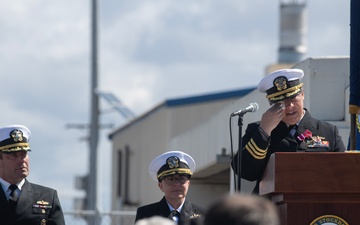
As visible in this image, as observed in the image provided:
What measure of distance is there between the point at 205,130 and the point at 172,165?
6.96 metres

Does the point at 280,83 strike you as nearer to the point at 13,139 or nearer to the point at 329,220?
the point at 329,220

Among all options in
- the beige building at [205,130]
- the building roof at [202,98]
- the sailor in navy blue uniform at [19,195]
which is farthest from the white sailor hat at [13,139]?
the building roof at [202,98]

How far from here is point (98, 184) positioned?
20922 mm

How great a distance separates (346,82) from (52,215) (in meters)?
3.31

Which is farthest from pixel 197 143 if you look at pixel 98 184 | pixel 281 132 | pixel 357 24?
pixel 281 132

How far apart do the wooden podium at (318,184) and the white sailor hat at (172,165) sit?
1.83 meters

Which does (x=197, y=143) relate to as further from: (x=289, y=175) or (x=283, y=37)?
(x=283, y=37)

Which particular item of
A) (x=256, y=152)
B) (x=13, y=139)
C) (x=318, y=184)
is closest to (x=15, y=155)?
(x=13, y=139)

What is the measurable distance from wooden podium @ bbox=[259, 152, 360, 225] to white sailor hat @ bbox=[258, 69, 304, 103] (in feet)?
3.93

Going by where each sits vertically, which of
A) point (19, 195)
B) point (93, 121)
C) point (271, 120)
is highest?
point (271, 120)

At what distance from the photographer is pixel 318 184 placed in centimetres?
728

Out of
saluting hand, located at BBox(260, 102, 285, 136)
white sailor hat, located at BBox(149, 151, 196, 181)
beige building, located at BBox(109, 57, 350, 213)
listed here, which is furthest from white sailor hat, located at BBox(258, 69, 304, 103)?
white sailor hat, located at BBox(149, 151, 196, 181)

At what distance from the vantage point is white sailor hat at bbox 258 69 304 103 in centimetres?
848

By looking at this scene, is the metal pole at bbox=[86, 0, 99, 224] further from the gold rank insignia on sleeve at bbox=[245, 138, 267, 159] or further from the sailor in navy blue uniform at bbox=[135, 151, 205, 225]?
the gold rank insignia on sleeve at bbox=[245, 138, 267, 159]
